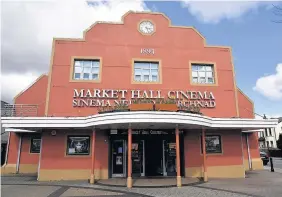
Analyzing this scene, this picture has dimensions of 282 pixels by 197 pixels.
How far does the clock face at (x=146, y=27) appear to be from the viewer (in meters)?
17.1

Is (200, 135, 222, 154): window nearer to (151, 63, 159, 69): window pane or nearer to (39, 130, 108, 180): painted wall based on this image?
(151, 63, 159, 69): window pane

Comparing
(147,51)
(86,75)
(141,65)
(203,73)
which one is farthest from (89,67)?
(203,73)

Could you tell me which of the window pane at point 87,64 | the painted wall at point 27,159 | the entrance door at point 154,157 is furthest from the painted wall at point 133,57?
the painted wall at point 27,159

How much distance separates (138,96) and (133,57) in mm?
2682

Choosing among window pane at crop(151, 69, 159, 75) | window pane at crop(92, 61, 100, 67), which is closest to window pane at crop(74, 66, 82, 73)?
window pane at crop(92, 61, 100, 67)

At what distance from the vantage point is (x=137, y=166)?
49.7 ft

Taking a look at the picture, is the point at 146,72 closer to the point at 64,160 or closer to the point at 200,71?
the point at 200,71

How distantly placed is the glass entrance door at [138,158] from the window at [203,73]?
5655mm

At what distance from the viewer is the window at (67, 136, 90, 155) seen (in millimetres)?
14992

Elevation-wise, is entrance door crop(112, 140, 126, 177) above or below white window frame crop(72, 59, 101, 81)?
below

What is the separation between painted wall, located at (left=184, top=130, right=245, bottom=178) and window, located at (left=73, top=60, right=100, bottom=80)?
705 cm

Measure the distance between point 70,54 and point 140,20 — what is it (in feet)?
17.4

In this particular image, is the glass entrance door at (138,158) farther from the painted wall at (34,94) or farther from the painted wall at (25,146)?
the painted wall at (34,94)

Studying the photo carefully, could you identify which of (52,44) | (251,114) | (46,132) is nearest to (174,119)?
(46,132)
